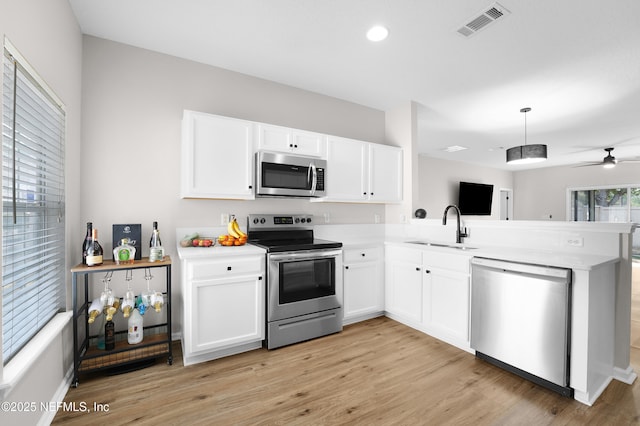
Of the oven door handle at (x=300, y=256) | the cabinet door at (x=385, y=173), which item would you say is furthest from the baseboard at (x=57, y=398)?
the cabinet door at (x=385, y=173)

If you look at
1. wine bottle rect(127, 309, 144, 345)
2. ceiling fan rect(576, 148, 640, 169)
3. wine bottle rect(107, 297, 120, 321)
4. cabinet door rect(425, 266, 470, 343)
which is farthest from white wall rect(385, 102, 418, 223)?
ceiling fan rect(576, 148, 640, 169)

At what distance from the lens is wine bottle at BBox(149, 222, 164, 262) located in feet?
7.71

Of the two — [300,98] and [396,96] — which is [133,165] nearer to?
[300,98]

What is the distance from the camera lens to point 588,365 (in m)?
1.92

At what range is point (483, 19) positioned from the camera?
224 cm

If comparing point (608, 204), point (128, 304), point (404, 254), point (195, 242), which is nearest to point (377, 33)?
point (404, 254)

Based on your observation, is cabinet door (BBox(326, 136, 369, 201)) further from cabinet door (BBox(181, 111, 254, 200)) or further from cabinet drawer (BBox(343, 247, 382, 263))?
cabinet door (BBox(181, 111, 254, 200))

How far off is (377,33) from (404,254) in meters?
2.13

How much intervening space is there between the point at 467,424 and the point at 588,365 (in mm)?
916

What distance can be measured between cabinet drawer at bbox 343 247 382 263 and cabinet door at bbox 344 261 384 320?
0.04 m

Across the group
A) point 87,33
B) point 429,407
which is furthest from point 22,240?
point 429,407

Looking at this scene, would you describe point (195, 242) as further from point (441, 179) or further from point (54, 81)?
point (441, 179)

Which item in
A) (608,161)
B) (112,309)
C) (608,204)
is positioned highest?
(608,161)

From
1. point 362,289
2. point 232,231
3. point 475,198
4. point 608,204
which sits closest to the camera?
point 232,231
